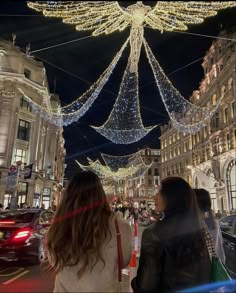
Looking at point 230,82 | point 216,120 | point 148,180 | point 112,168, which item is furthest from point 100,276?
point 148,180

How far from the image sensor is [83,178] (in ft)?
7.56

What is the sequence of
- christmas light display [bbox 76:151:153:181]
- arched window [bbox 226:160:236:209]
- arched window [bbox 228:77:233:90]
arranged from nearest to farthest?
arched window [bbox 226:160:236:209] < arched window [bbox 228:77:233:90] < christmas light display [bbox 76:151:153:181]

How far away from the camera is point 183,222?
220 centimetres

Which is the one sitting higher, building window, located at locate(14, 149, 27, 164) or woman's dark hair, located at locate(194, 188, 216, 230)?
building window, located at locate(14, 149, 27, 164)

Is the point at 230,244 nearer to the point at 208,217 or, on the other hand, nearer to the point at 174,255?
A: the point at 208,217

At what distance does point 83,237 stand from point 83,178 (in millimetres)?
495

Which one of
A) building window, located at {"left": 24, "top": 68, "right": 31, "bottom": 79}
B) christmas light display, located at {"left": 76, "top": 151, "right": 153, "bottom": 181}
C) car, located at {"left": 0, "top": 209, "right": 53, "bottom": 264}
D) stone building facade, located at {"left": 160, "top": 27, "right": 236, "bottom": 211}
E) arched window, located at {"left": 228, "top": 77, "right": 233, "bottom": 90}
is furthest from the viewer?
christmas light display, located at {"left": 76, "top": 151, "right": 153, "bottom": 181}

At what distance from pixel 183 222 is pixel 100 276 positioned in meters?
0.78

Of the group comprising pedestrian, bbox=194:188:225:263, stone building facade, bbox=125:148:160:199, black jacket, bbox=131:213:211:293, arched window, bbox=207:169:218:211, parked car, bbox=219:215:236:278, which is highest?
stone building facade, bbox=125:148:160:199

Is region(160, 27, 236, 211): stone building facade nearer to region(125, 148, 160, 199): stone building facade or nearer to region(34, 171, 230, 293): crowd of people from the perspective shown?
region(34, 171, 230, 293): crowd of people

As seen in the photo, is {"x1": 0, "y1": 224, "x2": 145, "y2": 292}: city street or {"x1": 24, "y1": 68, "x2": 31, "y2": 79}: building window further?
{"x1": 24, "y1": 68, "x2": 31, "y2": 79}: building window

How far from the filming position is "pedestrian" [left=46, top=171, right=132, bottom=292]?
2.00m

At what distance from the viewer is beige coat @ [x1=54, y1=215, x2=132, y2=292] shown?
1.98 m

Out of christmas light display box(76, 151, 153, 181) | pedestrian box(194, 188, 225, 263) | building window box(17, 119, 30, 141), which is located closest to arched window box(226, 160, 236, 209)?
christmas light display box(76, 151, 153, 181)
